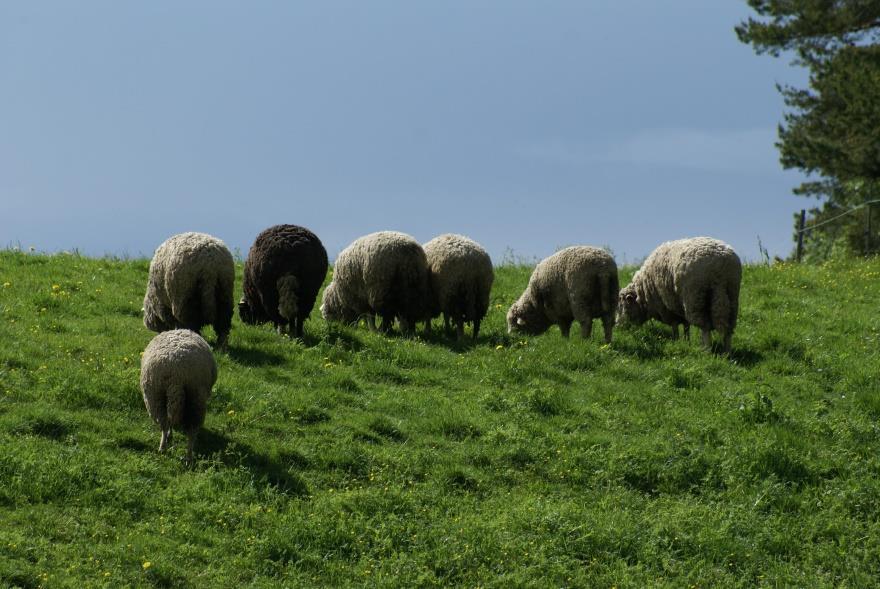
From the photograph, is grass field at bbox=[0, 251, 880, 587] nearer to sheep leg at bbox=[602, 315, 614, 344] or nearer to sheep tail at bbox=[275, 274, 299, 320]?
sheep leg at bbox=[602, 315, 614, 344]

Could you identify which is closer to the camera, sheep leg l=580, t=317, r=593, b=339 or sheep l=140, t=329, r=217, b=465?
sheep l=140, t=329, r=217, b=465

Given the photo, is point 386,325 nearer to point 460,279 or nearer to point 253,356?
point 460,279

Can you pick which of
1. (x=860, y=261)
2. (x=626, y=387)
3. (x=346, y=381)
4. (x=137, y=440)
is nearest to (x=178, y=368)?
(x=137, y=440)

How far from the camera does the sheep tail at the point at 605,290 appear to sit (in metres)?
17.3

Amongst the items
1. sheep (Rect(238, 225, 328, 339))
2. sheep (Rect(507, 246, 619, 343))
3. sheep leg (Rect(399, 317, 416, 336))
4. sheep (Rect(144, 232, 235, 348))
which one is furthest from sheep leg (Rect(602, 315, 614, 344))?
sheep (Rect(144, 232, 235, 348))

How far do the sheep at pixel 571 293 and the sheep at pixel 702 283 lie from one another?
39.0 inches

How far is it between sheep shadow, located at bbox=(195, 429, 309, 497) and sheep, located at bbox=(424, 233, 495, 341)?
5.85m

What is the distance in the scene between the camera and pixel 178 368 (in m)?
12.1

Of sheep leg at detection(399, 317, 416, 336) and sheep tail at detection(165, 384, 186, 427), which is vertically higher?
sheep leg at detection(399, 317, 416, 336)

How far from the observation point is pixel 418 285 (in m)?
17.7

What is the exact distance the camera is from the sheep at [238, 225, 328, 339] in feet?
54.8

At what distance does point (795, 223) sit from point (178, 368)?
1668 inches

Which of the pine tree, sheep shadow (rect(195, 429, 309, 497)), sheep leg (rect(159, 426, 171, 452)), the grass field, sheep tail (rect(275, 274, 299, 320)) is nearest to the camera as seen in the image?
the grass field

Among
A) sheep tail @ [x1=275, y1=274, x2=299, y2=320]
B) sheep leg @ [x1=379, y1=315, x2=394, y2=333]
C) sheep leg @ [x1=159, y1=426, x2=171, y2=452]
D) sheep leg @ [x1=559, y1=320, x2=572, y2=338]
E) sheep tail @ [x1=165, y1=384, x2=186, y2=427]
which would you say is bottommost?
sheep leg @ [x1=159, y1=426, x2=171, y2=452]
